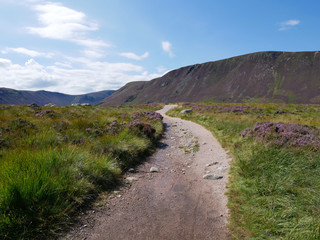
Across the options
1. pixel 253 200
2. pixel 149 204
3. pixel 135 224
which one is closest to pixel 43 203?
pixel 135 224

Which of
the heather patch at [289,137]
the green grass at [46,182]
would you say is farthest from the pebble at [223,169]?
the green grass at [46,182]

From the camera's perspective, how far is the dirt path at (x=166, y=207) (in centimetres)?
352

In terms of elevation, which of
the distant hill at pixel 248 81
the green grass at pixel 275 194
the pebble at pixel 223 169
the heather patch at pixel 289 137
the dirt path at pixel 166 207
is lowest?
the dirt path at pixel 166 207

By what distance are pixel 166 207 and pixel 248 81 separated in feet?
541

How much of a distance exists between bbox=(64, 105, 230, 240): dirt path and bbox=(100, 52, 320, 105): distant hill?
130m

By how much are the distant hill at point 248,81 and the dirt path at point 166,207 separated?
13024 centimetres

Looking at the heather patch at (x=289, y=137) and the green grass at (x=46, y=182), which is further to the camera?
the heather patch at (x=289, y=137)

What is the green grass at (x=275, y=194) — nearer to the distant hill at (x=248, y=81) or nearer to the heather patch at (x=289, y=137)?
the heather patch at (x=289, y=137)

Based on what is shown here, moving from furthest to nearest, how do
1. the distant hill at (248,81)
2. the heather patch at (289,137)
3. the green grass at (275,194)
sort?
the distant hill at (248,81) → the heather patch at (289,137) → the green grass at (275,194)

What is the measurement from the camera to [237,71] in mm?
164250

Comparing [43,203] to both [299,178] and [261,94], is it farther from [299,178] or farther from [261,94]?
[261,94]

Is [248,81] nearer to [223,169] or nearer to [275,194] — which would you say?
[223,169]

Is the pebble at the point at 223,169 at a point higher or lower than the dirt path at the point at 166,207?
higher

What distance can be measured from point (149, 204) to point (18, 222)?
2.72 meters
